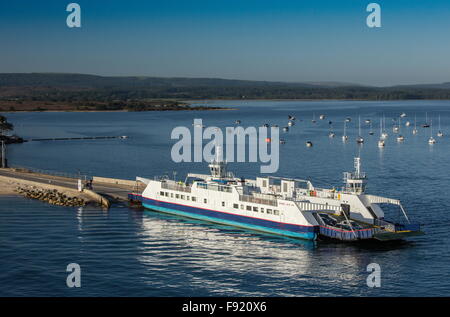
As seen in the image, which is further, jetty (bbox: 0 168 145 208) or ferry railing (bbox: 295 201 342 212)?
jetty (bbox: 0 168 145 208)

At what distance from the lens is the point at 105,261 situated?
5075cm

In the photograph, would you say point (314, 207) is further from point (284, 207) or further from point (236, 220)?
point (236, 220)

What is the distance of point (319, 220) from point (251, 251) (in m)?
7.92

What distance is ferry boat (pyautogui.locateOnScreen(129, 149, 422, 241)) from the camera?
57.8 m

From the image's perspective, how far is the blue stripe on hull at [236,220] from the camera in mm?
58344

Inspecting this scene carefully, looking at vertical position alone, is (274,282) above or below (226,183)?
below

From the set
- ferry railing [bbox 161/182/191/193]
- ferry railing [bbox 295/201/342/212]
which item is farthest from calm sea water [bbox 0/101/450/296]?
ferry railing [bbox 295/201/342/212]

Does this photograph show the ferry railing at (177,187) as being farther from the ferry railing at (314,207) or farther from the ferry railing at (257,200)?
the ferry railing at (314,207)

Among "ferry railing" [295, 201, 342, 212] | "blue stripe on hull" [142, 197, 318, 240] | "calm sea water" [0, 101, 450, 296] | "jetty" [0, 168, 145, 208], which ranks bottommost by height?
"calm sea water" [0, 101, 450, 296]

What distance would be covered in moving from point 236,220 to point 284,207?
6.37 meters

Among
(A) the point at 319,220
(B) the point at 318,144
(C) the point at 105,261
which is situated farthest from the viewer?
(B) the point at 318,144

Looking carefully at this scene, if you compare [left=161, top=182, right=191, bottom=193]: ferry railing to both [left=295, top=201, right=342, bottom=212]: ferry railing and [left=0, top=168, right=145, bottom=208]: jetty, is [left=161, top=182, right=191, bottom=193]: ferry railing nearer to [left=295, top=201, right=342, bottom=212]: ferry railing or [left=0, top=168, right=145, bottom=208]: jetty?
[left=0, top=168, right=145, bottom=208]: jetty
